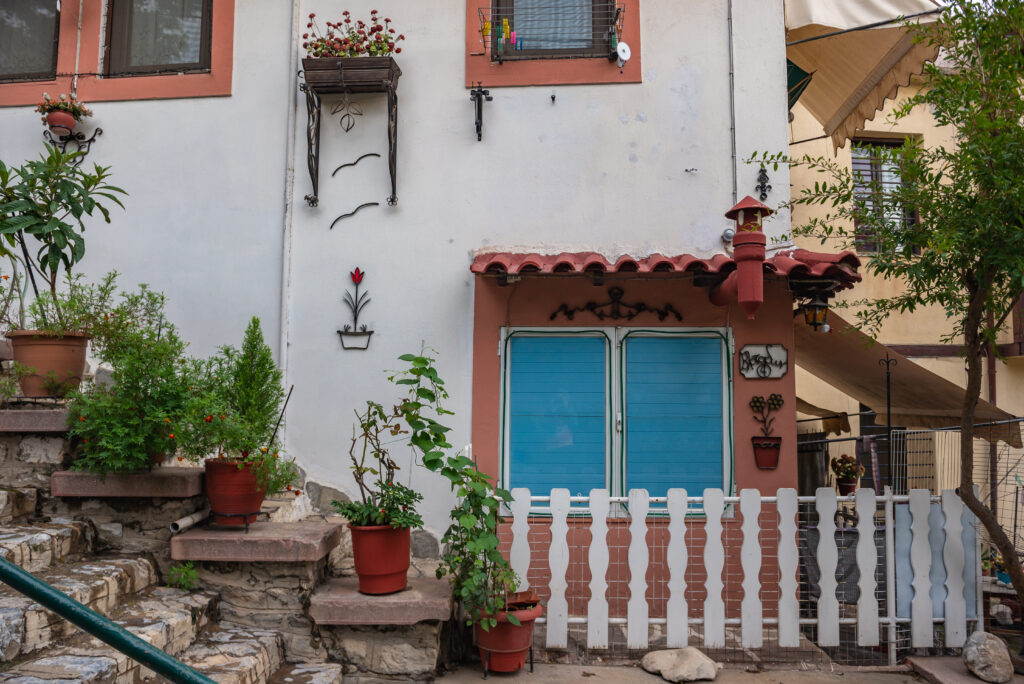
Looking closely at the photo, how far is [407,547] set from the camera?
449cm

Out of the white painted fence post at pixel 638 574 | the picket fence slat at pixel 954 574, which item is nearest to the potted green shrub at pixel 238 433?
the white painted fence post at pixel 638 574

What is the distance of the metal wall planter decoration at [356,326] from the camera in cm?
593

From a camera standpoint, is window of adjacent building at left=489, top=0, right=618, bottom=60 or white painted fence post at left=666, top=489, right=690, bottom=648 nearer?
white painted fence post at left=666, top=489, right=690, bottom=648

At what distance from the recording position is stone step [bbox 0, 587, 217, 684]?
9.86ft

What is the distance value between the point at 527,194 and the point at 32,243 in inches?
A: 165

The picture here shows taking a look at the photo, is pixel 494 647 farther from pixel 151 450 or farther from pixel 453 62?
pixel 453 62

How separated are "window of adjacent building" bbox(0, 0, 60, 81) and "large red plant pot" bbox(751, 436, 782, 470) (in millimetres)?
6618

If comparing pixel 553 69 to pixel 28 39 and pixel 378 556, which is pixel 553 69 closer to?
pixel 378 556

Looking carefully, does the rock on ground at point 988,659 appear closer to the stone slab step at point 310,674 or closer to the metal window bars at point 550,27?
the stone slab step at point 310,674

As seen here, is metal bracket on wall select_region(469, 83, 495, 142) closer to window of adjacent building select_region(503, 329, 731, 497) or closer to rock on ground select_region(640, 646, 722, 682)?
window of adjacent building select_region(503, 329, 731, 497)

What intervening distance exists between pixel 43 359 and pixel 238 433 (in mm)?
1403

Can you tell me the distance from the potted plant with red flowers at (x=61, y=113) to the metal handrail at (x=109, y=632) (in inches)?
227

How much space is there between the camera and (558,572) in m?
4.78

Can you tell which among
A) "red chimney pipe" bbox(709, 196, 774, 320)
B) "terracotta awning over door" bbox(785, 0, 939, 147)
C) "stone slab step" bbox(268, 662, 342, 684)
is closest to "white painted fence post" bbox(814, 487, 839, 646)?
"red chimney pipe" bbox(709, 196, 774, 320)
